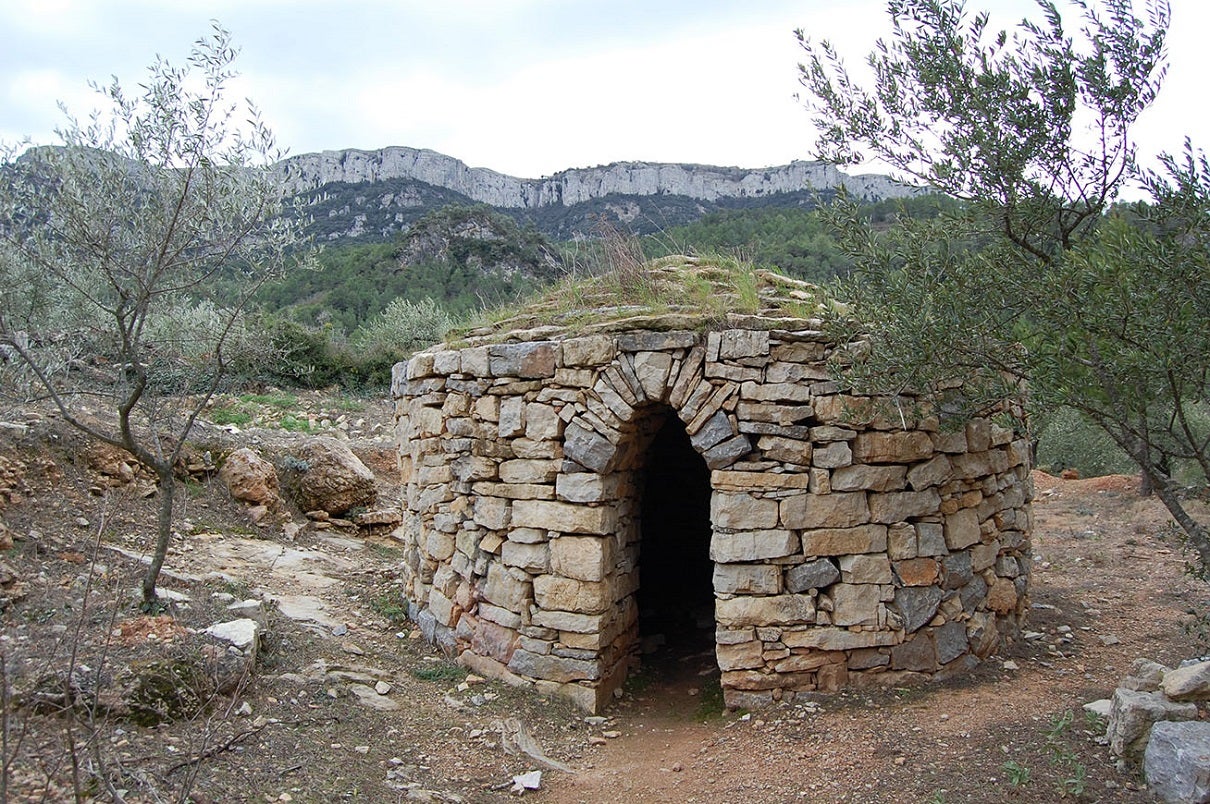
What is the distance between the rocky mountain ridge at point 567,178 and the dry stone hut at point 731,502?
3980 cm

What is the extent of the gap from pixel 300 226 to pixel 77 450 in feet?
11.0

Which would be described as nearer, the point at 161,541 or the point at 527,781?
the point at 527,781

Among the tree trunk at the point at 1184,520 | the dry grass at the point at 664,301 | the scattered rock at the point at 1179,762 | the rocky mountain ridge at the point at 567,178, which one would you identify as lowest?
the scattered rock at the point at 1179,762

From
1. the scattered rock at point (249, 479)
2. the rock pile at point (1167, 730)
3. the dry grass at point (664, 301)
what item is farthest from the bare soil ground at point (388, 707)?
the dry grass at point (664, 301)

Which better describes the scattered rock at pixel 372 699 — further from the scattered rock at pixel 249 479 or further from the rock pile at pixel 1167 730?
the rock pile at pixel 1167 730

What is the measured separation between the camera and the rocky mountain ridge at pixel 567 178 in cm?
4672

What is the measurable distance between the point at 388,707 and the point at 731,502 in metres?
2.72

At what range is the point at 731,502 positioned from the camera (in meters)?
5.16

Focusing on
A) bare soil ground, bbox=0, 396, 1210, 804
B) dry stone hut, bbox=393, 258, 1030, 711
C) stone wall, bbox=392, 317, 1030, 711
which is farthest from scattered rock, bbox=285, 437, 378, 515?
stone wall, bbox=392, 317, 1030, 711

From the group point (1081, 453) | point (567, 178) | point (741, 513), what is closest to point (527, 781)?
point (741, 513)

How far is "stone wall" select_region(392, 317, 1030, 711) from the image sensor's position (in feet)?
16.7

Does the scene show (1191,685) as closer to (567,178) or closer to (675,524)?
(675,524)

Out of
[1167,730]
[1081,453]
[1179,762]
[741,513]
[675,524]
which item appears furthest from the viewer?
[1081,453]

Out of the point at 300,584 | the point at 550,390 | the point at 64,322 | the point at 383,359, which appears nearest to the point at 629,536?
the point at 550,390
